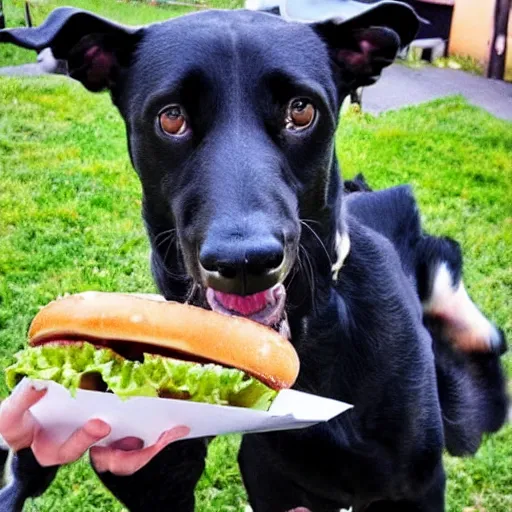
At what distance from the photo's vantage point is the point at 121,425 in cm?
184

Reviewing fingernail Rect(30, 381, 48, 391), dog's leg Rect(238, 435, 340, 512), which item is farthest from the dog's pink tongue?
dog's leg Rect(238, 435, 340, 512)

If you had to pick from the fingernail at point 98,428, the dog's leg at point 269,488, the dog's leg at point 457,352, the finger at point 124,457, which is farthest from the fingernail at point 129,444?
the dog's leg at point 457,352

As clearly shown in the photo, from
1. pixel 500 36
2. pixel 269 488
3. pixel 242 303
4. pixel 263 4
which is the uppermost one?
pixel 242 303

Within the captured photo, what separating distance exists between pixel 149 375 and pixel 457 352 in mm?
1595

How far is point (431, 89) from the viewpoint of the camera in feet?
26.8

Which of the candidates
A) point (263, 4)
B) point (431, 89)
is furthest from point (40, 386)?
point (431, 89)

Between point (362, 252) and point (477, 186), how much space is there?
11.9 feet

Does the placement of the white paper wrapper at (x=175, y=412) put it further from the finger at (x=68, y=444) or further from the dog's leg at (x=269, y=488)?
the dog's leg at (x=269, y=488)

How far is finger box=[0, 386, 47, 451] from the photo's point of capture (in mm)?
1824

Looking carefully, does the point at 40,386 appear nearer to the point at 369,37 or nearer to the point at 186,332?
the point at 186,332

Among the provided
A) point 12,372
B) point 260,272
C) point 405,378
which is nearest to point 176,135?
point 260,272

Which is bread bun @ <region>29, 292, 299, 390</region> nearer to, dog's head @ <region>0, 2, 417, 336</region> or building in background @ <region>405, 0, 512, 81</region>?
dog's head @ <region>0, 2, 417, 336</region>

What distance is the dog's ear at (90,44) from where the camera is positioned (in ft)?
6.92

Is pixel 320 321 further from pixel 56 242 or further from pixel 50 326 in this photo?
pixel 56 242
